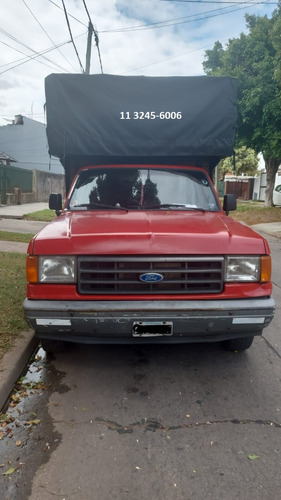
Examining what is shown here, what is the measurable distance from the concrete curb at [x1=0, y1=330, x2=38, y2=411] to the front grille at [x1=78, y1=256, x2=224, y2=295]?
98cm

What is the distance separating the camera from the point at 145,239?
2.98 metres

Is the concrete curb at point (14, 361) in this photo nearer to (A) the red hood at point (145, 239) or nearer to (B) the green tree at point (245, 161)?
(A) the red hood at point (145, 239)

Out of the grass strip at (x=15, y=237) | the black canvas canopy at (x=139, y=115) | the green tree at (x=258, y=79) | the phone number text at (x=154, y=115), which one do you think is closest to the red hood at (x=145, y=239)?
the black canvas canopy at (x=139, y=115)

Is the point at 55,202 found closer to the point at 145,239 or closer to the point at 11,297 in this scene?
the point at 11,297

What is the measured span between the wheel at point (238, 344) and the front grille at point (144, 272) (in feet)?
3.04

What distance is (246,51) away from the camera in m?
17.9

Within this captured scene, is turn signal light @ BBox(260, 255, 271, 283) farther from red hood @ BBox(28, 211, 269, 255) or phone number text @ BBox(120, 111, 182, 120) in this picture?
phone number text @ BBox(120, 111, 182, 120)

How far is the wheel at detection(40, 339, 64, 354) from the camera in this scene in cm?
356

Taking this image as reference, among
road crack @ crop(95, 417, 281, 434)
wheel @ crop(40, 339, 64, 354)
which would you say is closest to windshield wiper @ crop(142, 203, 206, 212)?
wheel @ crop(40, 339, 64, 354)

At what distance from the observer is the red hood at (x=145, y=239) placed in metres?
2.96

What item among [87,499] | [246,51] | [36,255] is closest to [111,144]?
[36,255]

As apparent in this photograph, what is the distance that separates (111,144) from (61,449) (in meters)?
3.55

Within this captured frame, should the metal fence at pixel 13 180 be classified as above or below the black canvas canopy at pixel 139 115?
below

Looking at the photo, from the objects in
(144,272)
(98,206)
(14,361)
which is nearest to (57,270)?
(144,272)
